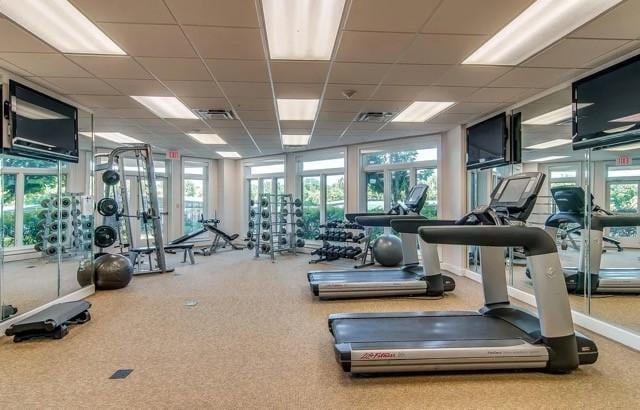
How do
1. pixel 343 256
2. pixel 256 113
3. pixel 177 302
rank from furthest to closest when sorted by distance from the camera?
pixel 343 256 → pixel 256 113 → pixel 177 302

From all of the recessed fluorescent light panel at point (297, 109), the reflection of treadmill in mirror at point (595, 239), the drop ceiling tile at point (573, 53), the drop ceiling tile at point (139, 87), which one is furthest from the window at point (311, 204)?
the drop ceiling tile at point (573, 53)

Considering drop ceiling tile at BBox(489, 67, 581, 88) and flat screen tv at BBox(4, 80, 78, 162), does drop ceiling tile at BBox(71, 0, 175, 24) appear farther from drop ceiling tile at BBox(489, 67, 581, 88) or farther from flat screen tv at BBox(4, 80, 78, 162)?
drop ceiling tile at BBox(489, 67, 581, 88)

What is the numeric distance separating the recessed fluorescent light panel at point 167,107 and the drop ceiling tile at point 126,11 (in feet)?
6.65

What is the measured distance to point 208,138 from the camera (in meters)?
7.42

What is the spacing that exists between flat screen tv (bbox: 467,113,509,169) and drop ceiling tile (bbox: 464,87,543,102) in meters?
0.41

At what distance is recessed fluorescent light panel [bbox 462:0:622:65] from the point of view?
2443mm

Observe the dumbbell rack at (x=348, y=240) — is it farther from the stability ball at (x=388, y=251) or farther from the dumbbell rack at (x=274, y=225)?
the dumbbell rack at (x=274, y=225)

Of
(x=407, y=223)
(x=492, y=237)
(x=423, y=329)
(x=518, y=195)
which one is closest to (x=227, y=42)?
(x=492, y=237)

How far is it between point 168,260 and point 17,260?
9.32 ft

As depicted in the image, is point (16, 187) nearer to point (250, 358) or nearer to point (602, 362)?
point (250, 358)

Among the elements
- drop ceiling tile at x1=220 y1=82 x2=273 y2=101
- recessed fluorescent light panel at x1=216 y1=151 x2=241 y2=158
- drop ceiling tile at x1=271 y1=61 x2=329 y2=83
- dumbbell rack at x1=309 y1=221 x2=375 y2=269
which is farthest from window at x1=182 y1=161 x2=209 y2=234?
drop ceiling tile at x1=271 y1=61 x2=329 y2=83

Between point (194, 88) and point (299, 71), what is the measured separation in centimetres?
138

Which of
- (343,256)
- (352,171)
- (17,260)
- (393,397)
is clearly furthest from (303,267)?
(17,260)

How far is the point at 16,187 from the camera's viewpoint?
6.89 meters
